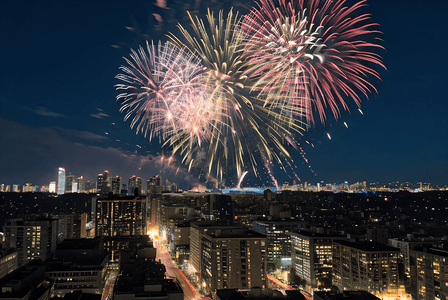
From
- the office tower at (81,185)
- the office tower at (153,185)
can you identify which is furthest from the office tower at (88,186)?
the office tower at (153,185)

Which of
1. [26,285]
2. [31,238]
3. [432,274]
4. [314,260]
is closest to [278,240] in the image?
[314,260]

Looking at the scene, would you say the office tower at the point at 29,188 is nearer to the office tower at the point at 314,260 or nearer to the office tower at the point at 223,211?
the office tower at the point at 223,211

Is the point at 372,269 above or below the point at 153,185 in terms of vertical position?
below

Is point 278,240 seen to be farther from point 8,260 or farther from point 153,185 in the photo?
point 153,185

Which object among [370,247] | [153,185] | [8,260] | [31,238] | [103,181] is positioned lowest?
[8,260]

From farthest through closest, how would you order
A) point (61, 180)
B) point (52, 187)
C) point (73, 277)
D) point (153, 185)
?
point (52, 187)
point (61, 180)
point (153, 185)
point (73, 277)

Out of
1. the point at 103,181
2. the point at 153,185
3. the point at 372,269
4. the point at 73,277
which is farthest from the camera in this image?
the point at 153,185
